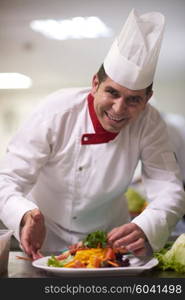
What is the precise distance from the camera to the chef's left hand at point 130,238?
1.46 m

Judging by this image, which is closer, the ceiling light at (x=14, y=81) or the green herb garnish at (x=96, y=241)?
the green herb garnish at (x=96, y=241)

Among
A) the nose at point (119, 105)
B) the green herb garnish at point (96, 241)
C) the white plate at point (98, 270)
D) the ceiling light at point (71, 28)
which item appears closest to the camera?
the white plate at point (98, 270)

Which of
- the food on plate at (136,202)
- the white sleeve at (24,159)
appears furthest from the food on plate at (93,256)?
the food on plate at (136,202)

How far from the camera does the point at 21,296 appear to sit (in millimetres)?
1387

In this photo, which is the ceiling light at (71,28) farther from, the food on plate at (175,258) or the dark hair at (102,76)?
the food on plate at (175,258)

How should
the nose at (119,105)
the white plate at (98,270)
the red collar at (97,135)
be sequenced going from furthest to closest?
the red collar at (97,135), the nose at (119,105), the white plate at (98,270)

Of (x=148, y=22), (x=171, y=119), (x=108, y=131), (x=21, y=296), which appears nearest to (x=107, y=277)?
(x=21, y=296)

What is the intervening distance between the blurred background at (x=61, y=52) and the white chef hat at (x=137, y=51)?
0.07m

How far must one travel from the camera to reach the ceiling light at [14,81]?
171 cm

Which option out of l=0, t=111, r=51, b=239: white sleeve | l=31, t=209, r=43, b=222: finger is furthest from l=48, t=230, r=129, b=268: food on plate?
l=0, t=111, r=51, b=239: white sleeve

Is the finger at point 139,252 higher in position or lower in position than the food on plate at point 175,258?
lower

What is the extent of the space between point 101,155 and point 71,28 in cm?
44

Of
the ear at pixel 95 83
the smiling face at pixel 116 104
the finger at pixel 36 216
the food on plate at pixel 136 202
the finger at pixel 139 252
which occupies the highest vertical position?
the ear at pixel 95 83

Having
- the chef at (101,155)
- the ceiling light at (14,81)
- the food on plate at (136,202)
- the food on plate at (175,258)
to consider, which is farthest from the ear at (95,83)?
the food on plate at (136,202)
